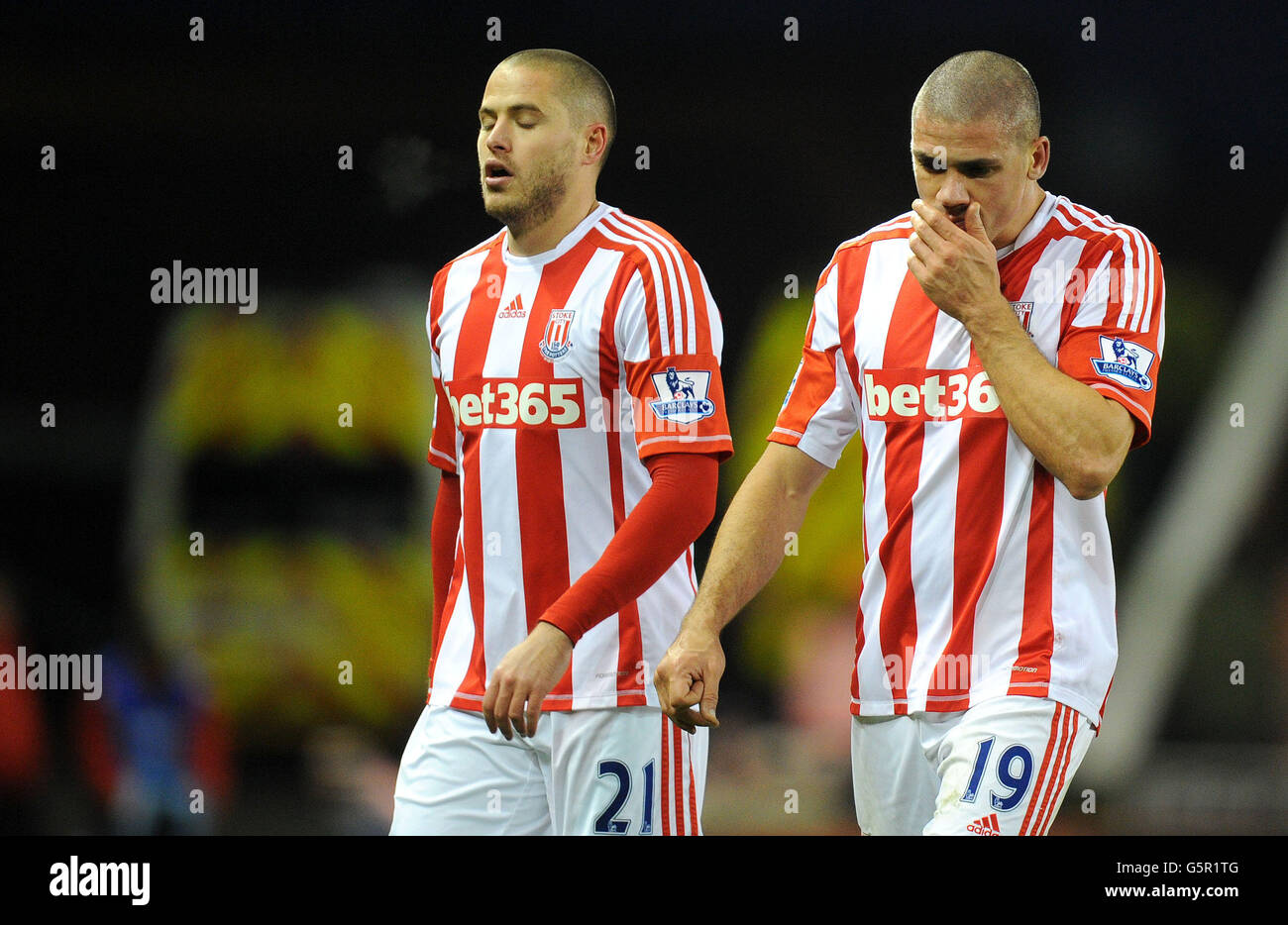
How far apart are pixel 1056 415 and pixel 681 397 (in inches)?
30.1

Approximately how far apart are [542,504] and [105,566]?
84.5 inches

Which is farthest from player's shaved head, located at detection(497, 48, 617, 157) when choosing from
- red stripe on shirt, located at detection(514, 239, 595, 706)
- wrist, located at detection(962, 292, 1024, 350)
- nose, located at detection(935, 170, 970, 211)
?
wrist, located at detection(962, 292, 1024, 350)

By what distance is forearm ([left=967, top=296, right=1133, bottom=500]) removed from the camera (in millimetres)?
2830

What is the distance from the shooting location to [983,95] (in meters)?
3.01

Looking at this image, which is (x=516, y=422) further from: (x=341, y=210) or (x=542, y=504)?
(x=341, y=210)

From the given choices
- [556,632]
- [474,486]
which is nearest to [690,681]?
[556,632]

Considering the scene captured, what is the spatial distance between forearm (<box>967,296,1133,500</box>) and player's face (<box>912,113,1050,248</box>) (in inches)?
10.9

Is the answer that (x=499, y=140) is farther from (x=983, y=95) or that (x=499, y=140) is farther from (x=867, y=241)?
(x=983, y=95)

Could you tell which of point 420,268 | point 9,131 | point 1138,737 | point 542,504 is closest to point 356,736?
point 420,268

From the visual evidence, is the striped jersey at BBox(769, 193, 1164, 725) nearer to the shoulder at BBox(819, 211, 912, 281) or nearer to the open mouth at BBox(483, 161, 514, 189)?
the shoulder at BBox(819, 211, 912, 281)

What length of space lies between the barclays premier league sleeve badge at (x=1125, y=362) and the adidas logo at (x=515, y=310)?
1168 millimetres

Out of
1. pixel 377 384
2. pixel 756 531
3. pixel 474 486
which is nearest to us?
pixel 756 531

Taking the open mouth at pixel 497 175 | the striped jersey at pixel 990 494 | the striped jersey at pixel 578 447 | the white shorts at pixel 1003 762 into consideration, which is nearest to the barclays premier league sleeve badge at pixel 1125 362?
the striped jersey at pixel 990 494

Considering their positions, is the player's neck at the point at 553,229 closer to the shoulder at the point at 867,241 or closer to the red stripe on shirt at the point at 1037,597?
the shoulder at the point at 867,241
